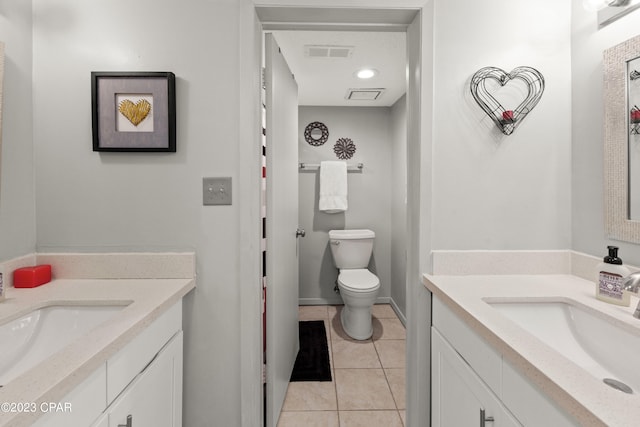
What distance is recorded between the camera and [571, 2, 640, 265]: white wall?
1.18m

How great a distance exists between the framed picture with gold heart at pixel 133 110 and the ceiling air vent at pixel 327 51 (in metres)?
1.03

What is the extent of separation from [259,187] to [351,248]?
5.97ft

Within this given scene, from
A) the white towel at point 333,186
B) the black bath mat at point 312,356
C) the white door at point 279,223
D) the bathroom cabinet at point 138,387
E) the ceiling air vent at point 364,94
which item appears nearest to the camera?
Result: the bathroom cabinet at point 138,387

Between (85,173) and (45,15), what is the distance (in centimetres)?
62

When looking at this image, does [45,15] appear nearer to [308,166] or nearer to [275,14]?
[275,14]

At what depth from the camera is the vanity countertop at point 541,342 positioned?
54cm

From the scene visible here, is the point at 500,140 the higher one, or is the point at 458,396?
the point at 500,140

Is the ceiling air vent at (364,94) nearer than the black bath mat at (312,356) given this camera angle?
No

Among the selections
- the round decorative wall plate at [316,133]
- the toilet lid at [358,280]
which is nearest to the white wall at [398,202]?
the toilet lid at [358,280]

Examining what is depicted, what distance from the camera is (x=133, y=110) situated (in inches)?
49.6

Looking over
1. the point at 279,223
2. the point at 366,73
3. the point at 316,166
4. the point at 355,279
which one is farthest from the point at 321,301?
the point at 366,73

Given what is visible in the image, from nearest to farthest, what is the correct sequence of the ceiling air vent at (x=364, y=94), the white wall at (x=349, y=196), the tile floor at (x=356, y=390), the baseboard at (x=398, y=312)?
the tile floor at (x=356, y=390) < the ceiling air vent at (x=364, y=94) < the baseboard at (x=398, y=312) < the white wall at (x=349, y=196)

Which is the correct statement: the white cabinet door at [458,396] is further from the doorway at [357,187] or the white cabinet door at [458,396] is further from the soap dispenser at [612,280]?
the doorway at [357,187]

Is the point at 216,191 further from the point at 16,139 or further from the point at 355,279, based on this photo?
the point at 355,279
